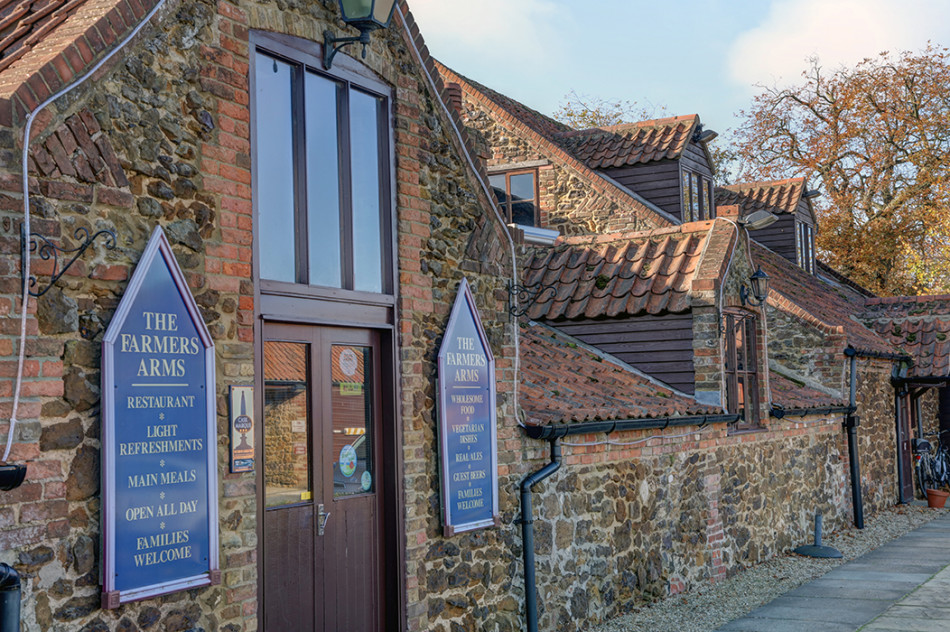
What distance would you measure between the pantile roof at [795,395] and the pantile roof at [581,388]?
3045 mm

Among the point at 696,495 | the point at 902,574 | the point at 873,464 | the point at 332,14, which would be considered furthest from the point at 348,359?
the point at 873,464

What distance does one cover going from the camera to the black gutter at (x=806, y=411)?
1411 centimetres

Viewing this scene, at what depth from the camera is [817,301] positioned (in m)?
19.8

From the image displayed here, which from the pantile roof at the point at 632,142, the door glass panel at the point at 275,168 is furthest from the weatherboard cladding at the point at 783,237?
the door glass panel at the point at 275,168

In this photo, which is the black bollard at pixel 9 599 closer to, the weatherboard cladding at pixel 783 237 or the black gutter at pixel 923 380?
the black gutter at pixel 923 380

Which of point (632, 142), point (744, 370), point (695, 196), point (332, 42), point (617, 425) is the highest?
point (632, 142)

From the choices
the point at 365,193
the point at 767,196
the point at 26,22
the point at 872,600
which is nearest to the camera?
the point at 26,22

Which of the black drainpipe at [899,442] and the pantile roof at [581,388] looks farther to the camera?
the black drainpipe at [899,442]

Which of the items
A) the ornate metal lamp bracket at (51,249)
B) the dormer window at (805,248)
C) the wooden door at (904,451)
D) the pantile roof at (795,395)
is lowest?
the wooden door at (904,451)

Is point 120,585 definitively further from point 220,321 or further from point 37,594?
point 220,321

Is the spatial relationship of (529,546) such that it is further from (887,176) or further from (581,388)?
(887,176)

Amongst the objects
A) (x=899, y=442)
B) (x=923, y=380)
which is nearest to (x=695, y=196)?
(x=923, y=380)

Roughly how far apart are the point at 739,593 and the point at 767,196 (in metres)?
14.3

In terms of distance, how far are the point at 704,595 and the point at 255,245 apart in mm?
7345
